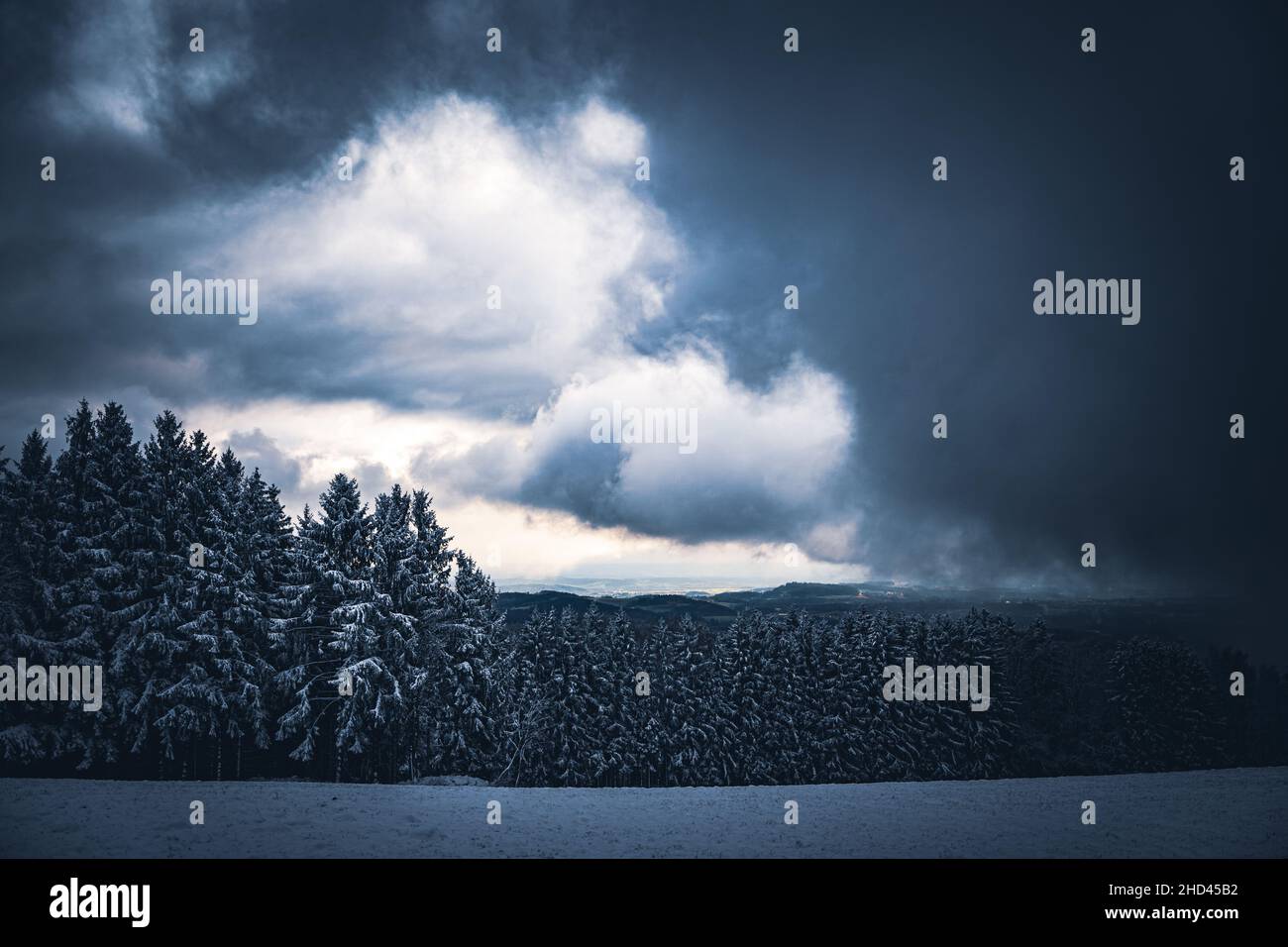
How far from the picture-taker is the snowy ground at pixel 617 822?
20.0m

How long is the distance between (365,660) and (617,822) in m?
16.2

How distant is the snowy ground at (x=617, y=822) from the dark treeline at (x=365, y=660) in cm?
682

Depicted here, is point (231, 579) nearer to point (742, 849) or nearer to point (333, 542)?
point (333, 542)

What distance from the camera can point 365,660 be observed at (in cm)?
3522

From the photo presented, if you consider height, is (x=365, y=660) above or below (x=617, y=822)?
above

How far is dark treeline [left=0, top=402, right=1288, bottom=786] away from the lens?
34156 millimetres

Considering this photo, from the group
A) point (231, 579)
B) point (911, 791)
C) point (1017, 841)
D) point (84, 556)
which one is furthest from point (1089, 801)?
point (84, 556)

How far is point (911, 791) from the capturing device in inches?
1243

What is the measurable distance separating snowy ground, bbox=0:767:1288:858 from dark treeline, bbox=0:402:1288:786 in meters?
6.82

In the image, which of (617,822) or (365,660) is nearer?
(617,822)

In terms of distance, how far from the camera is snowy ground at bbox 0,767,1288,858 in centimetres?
1995

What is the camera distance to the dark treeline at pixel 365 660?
34.2 metres

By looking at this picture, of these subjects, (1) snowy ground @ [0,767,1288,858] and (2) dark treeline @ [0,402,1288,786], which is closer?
(1) snowy ground @ [0,767,1288,858]

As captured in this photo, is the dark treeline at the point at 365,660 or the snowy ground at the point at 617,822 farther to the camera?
the dark treeline at the point at 365,660
